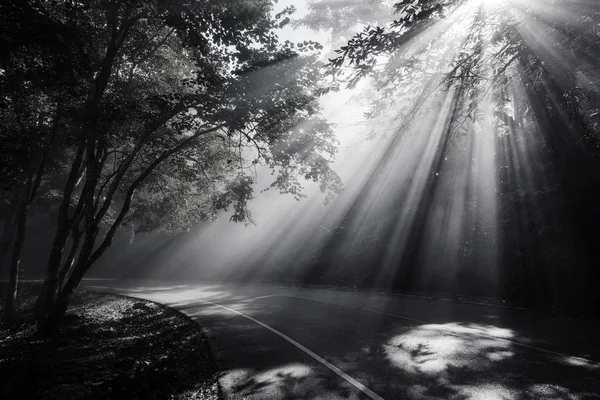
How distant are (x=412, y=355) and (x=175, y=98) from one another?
9297 millimetres

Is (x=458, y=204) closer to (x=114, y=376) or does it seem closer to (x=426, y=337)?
(x=426, y=337)

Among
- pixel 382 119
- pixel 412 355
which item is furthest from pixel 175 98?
pixel 412 355

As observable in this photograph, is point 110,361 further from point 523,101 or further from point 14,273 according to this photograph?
point 523,101

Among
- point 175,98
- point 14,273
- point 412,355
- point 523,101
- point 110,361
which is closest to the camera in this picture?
point 412,355

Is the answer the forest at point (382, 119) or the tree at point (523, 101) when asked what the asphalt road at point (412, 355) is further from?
the forest at point (382, 119)

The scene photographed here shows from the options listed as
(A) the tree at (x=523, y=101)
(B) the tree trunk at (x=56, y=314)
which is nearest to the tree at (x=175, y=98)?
(B) the tree trunk at (x=56, y=314)

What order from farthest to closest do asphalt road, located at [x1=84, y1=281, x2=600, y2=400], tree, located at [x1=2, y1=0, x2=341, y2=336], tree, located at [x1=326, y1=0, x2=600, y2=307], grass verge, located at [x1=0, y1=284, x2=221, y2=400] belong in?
tree, located at [x1=2, y1=0, x2=341, y2=336] < tree, located at [x1=326, y1=0, x2=600, y2=307] < grass verge, located at [x1=0, y1=284, x2=221, y2=400] < asphalt road, located at [x1=84, y1=281, x2=600, y2=400]

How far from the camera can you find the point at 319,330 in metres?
9.20

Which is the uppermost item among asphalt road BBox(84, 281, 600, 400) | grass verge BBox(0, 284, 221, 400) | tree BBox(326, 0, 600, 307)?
tree BBox(326, 0, 600, 307)

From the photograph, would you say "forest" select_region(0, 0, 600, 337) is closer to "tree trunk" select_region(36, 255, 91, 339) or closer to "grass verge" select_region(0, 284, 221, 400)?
"tree trunk" select_region(36, 255, 91, 339)

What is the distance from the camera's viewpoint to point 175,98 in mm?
10477

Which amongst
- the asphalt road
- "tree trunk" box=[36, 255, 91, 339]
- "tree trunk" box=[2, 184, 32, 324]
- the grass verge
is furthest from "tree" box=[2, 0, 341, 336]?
the asphalt road

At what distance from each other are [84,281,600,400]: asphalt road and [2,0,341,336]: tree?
533 centimetres

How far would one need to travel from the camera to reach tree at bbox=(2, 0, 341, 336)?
8.97 meters
